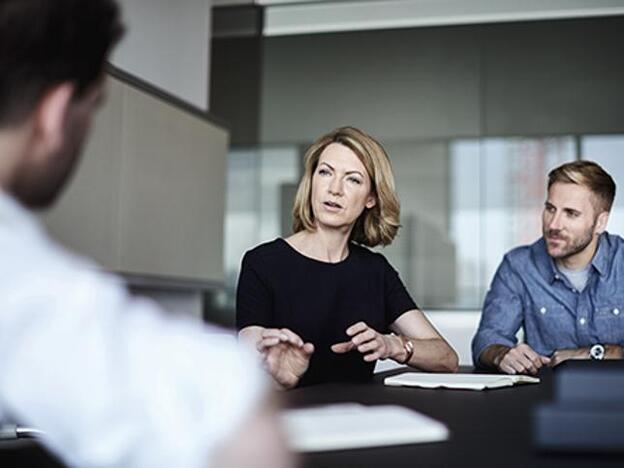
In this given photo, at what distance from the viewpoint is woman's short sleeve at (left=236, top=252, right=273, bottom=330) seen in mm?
2531

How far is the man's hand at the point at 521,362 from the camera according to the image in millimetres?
2461

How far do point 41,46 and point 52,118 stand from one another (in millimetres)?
51

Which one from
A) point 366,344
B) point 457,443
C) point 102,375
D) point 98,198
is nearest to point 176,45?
point 98,198

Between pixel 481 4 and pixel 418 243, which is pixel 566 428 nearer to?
pixel 418 243

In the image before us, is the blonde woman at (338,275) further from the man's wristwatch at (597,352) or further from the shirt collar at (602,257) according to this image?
the shirt collar at (602,257)

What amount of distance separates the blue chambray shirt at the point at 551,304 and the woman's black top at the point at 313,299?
0.52 m

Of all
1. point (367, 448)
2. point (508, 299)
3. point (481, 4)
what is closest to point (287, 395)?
point (367, 448)

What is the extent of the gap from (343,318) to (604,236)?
123 centimetres

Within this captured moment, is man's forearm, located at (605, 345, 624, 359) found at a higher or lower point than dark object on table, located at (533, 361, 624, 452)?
lower

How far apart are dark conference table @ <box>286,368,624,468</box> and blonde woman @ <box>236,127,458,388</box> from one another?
0.54 m

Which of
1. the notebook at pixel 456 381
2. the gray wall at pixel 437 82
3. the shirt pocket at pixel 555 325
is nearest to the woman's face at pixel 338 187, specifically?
the notebook at pixel 456 381

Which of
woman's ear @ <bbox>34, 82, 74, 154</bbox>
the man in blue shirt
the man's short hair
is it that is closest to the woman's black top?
the man in blue shirt

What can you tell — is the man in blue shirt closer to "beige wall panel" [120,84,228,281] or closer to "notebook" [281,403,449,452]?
"notebook" [281,403,449,452]

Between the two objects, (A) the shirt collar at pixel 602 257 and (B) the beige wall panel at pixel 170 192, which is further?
(B) the beige wall panel at pixel 170 192
